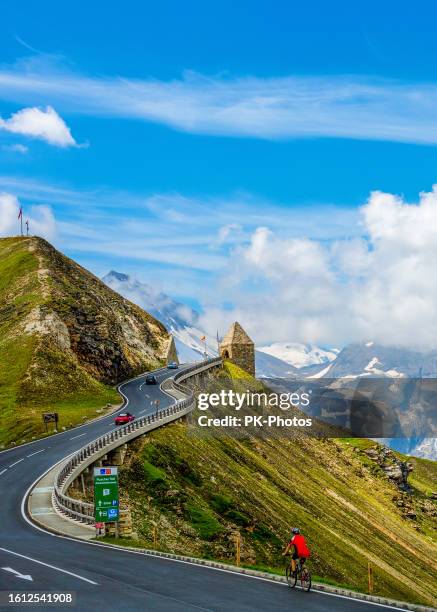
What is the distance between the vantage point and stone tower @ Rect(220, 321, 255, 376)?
524 feet

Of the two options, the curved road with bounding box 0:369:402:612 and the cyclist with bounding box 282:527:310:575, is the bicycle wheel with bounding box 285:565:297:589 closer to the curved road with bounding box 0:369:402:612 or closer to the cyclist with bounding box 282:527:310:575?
the cyclist with bounding box 282:527:310:575

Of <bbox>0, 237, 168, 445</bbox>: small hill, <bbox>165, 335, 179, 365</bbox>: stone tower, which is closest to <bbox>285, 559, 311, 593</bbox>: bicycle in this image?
<bbox>0, 237, 168, 445</bbox>: small hill

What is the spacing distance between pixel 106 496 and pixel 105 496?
7 centimetres

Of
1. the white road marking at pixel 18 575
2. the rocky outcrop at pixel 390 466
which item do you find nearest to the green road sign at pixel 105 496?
the white road marking at pixel 18 575

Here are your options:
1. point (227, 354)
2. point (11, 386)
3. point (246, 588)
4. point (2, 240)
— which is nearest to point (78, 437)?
point (11, 386)

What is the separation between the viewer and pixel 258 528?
57375 millimetres

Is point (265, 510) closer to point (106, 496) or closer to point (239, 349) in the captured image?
point (106, 496)

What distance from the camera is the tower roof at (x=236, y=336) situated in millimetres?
160538

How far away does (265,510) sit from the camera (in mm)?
64875

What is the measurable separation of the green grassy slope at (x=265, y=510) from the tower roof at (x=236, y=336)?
44.7 metres

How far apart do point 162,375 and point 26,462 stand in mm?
69742

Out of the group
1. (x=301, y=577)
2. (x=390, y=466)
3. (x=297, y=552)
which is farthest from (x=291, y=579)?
(x=390, y=466)

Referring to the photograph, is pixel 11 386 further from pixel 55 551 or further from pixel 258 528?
pixel 55 551

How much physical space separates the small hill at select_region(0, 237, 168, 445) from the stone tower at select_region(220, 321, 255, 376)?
46.2ft
